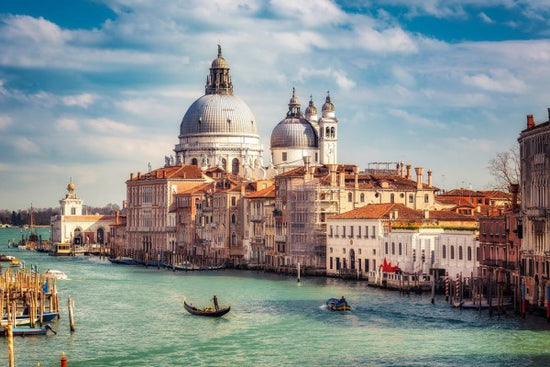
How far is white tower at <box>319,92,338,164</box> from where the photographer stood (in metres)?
79.7

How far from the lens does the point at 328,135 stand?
8000 centimetres

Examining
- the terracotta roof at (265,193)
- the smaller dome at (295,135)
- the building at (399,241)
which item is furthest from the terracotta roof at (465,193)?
the smaller dome at (295,135)

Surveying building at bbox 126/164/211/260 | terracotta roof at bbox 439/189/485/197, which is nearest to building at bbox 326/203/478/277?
terracotta roof at bbox 439/189/485/197

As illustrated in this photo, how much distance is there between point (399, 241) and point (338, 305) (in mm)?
9550

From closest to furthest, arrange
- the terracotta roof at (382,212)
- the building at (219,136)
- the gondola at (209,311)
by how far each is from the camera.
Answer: the gondola at (209,311) < the terracotta roof at (382,212) < the building at (219,136)

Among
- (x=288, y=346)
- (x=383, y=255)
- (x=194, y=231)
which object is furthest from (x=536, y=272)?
(x=194, y=231)

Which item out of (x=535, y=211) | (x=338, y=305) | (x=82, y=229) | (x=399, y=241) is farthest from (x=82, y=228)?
(x=535, y=211)

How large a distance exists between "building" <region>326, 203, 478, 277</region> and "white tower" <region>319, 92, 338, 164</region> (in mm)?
30164

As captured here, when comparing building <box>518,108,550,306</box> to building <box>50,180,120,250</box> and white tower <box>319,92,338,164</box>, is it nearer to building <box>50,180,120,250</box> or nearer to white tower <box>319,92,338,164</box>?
white tower <box>319,92,338,164</box>

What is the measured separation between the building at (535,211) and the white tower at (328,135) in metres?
47.4

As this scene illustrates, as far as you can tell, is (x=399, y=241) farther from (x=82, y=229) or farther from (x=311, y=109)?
(x=82, y=229)

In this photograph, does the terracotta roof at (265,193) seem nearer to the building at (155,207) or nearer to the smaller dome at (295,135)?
the building at (155,207)

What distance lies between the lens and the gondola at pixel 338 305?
1312 inches

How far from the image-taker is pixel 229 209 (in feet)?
206
